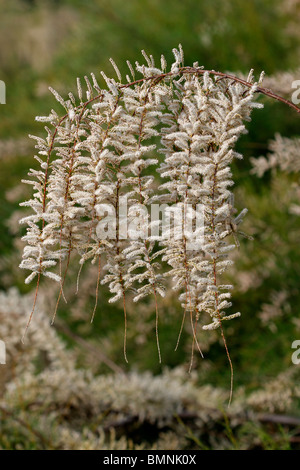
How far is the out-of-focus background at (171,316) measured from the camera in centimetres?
78

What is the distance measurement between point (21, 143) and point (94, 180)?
1001 mm

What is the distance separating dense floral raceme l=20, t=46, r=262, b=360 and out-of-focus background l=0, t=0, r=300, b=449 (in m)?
0.31

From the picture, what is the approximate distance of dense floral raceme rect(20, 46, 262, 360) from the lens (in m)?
0.37

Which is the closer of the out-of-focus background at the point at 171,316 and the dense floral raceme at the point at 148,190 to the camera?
the dense floral raceme at the point at 148,190

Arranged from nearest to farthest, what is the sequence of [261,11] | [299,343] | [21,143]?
1. [299,343]
2. [21,143]
3. [261,11]

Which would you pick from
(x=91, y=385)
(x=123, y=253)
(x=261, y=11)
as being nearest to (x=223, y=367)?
(x=91, y=385)

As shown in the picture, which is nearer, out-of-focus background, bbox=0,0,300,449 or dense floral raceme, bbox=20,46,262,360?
dense floral raceme, bbox=20,46,262,360

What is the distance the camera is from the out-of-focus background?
78 centimetres

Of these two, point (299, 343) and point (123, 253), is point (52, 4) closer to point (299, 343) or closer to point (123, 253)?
point (299, 343)

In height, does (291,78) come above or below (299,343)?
above

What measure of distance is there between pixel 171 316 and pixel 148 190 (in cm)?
86

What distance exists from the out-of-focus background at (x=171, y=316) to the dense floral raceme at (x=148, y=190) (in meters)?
0.31
